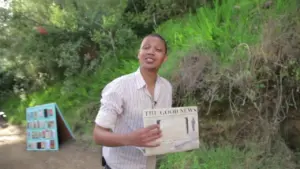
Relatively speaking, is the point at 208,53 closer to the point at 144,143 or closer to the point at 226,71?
the point at 226,71

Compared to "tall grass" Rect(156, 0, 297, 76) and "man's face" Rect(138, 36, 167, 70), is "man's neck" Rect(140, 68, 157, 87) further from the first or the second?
"tall grass" Rect(156, 0, 297, 76)

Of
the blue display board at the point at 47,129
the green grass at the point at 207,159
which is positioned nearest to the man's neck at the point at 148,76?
the green grass at the point at 207,159

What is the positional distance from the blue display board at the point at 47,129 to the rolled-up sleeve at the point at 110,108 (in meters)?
5.25

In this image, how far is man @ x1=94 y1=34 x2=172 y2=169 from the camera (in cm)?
131

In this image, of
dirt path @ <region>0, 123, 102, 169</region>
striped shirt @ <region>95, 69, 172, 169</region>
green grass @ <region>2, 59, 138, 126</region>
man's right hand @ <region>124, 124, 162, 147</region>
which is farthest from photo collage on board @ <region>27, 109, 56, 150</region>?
man's right hand @ <region>124, 124, 162, 147</region>

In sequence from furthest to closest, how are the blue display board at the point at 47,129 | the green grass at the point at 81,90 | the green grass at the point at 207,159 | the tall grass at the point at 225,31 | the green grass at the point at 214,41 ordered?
1. the green grass at the point at 81,90
2. the blue display board at the point at 47,129
3. the tall grass at the point at 225,31
4. the green grass at the point at 214,41
5. the green grass at the point at 207,159

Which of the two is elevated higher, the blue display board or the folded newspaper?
the folded newspaper

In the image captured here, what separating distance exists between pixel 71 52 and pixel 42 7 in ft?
5.16

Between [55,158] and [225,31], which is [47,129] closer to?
[55,158]

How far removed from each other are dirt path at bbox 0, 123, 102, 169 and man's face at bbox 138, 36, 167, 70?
153 inches

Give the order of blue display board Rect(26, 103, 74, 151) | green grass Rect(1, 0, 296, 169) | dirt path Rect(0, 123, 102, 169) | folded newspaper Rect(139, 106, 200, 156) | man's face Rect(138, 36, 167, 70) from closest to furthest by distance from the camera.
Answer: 1. folded newspaper Rect(139, 106, 200, 156)
2. man's face Rect(138, 36, 167, 70)
3. green grass Rect(1, 0, 296, 169)
4. dirt path Rect(0, 123, 102, 169)
5. blue display board Rect(26, 103, 74, 151)

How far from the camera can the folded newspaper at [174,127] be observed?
138 centimetres

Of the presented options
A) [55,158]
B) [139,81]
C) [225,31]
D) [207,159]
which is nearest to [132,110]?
[139,81]

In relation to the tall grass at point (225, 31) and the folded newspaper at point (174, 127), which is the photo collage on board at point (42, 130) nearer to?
the tall grass at point (225, 31)
